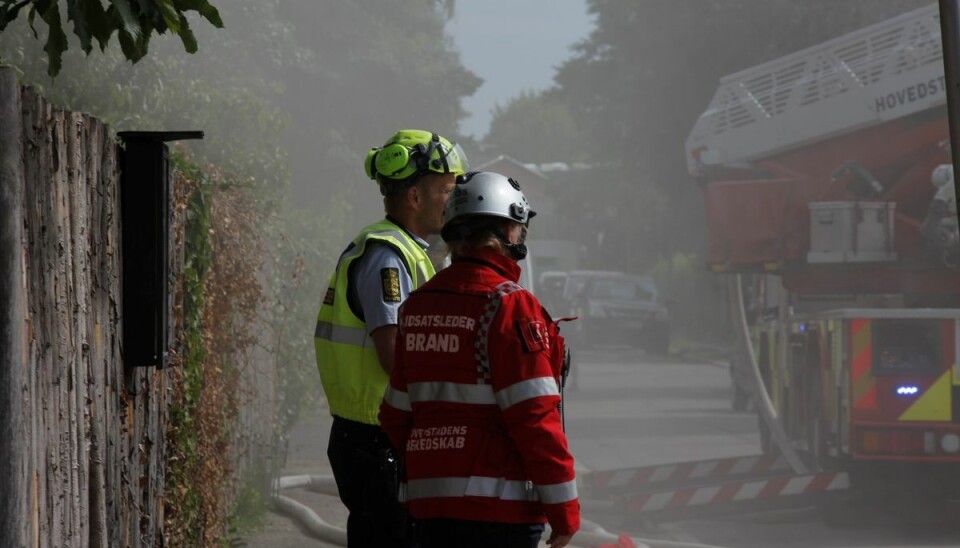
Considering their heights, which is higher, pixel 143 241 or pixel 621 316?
pixel 143 241

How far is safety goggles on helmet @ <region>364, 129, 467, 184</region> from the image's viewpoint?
4.71m

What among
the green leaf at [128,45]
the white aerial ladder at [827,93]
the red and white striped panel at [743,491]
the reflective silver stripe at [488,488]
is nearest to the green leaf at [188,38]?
the green leaf at [128,45]

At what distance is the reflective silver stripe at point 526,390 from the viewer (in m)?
3.73

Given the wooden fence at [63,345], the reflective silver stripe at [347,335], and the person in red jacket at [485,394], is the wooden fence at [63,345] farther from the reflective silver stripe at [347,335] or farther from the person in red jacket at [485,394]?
the person in red jacket at [485,394]

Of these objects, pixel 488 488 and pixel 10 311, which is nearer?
pixel 10 311

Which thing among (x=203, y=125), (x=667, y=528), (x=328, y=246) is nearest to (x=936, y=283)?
(x=667, y=528)

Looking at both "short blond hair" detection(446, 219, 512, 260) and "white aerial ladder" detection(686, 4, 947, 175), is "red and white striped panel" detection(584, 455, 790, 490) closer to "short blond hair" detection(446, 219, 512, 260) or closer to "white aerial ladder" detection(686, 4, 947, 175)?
"white aerial ladder" detection(686, 4, 947, 175)

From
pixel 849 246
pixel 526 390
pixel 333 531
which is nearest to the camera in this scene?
pixel 526 390

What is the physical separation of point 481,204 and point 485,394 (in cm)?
47

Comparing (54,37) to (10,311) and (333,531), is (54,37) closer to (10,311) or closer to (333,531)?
(10,311)

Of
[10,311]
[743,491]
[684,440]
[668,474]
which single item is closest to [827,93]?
[668,474]

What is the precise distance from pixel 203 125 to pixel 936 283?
604 centimetres

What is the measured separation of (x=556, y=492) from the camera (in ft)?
12.3

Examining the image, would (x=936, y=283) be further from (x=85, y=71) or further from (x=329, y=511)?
(x=85, y=71)
